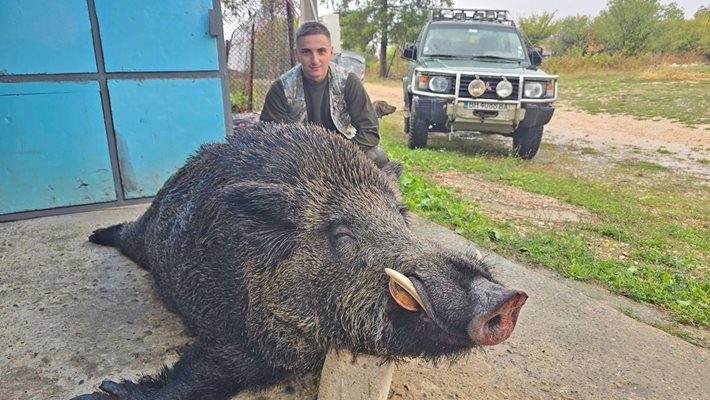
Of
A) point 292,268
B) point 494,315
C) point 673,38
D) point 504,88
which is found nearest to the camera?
point 494,315

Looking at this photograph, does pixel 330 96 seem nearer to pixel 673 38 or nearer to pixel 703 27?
pixel 673 38

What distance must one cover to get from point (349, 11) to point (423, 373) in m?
36.2

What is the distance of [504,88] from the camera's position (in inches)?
287

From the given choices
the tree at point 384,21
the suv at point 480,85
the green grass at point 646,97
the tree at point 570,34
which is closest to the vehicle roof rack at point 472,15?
the suv at point 480,85

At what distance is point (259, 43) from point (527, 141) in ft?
14.7

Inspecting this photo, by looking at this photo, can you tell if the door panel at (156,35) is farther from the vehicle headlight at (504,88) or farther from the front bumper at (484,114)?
the vehicle headlight at (504,88)

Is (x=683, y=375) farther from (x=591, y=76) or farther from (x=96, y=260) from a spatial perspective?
(x=591, y=76)

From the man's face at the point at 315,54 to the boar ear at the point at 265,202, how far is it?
5.79ft

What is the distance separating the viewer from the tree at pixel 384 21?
3378 cm

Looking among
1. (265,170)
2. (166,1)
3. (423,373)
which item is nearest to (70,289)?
(265,170)

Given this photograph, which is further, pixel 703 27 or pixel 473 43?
pixel 703 27

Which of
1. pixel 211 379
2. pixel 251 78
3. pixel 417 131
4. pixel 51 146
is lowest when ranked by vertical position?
pixel 211 379

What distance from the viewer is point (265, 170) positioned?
206 cm

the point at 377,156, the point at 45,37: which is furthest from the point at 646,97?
the point at 45,37
